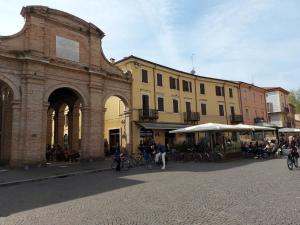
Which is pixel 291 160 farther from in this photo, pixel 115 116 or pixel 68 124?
pixel 68 124

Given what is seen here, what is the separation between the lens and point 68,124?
24.1 m

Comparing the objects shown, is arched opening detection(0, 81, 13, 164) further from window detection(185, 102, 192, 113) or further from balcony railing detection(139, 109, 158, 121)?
window detection(185, 102, 192, 113)

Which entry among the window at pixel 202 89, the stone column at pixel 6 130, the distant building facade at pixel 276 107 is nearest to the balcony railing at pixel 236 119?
the window at pixel 202 89

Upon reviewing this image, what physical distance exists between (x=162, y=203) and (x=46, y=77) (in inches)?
545

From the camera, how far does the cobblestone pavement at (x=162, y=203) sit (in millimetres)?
5449

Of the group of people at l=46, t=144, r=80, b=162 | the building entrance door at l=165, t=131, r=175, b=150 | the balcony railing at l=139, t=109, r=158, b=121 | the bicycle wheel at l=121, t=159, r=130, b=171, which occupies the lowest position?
the bicycle wheel at l=121, t=159, r=130, b=171

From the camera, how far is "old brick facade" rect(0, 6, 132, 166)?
16.0 m

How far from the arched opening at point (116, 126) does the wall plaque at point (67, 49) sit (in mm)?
6382

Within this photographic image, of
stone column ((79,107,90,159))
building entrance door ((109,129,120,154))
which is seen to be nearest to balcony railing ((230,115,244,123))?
building entrance door ((109,129,120,154))

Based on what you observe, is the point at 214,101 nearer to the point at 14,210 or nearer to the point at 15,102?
the point at 15,102

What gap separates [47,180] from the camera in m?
12.1

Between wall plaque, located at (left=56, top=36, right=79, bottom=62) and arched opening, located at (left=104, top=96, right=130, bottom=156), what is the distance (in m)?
6.38

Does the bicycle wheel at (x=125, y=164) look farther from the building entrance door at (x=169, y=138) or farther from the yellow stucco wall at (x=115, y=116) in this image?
the building entrance door at (x=169, y=138)

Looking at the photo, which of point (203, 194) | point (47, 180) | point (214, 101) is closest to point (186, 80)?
point (214, 101)
